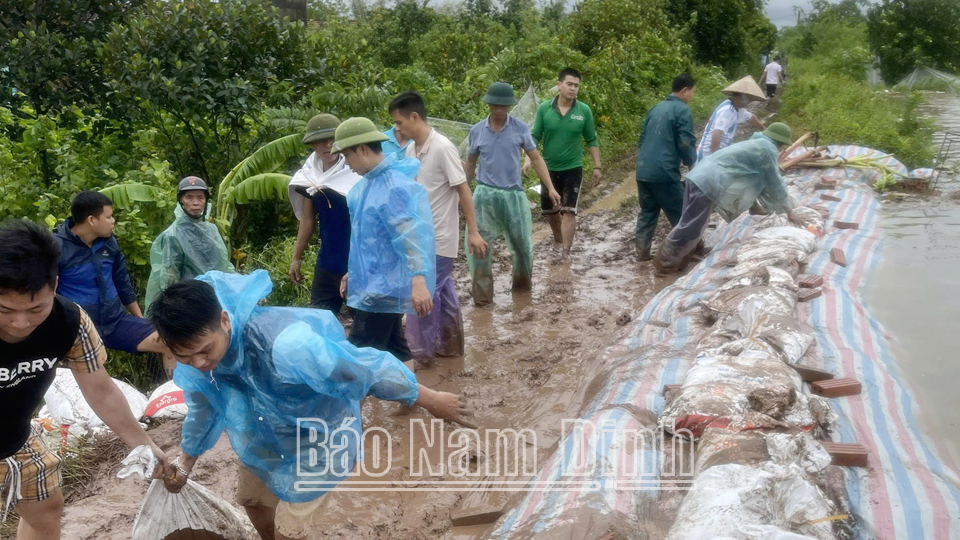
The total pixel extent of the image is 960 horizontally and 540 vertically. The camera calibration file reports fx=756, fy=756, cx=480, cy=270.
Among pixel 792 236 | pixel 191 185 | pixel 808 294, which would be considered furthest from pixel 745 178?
pixel 191 185

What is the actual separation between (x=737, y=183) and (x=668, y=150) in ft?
2.39

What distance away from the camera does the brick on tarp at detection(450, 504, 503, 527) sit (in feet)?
9.55

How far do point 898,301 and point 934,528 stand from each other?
323 cm

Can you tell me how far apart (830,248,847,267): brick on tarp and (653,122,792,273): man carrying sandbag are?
0.52m

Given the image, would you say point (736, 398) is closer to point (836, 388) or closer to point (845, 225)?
point (836, 388)

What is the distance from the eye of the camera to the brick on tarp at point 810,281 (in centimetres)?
446

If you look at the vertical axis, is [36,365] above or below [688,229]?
above

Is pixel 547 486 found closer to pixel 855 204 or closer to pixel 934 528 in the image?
pixel 934 528

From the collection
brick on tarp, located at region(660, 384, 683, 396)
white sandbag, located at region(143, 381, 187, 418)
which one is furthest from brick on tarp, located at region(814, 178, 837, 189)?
white sandbag, located at region(143, 381, 187, 418)

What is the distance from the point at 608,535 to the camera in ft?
7.32

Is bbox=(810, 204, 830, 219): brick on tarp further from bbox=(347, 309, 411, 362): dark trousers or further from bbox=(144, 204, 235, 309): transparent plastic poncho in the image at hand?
bbox=(144, 204, 235, 309): transparent plastic poncho

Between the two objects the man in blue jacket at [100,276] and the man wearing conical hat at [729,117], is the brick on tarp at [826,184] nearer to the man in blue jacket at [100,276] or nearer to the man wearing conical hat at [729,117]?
the man wearing conical hat at [729,117]

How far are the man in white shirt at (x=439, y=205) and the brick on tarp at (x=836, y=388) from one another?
2.05 m

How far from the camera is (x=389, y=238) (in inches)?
139
